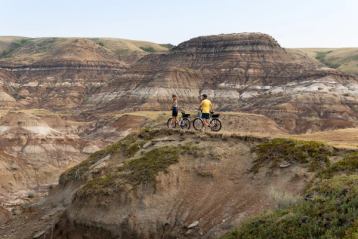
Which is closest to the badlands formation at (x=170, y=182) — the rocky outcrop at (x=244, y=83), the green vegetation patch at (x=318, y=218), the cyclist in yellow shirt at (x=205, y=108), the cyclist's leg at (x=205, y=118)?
the green vegetation patch at (x=318, y=218)

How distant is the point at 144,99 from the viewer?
155 metres

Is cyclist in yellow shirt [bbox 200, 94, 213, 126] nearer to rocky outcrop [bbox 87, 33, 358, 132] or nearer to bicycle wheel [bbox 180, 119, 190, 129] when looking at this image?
bicycle wheel [bbox 180, 119, 190, 129]

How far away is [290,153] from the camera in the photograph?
1061 inches

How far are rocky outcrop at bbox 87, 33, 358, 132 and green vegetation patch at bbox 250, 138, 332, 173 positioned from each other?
9348 centimetres

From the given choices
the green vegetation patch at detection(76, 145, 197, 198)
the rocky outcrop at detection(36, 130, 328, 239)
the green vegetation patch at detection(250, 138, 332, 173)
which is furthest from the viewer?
the green vegetation patch at detection(76, 145, 197, 198)

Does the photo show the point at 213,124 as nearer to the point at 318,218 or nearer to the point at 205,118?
the point at 205,118

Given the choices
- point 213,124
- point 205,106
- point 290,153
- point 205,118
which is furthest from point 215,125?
point 290,153

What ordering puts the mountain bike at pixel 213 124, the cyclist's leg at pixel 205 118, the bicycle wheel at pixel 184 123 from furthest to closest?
the bicycle wheel at pixel 184 123 → the mountain bike at pixel 213 124 → the cyclist's leg at pixel 205 118

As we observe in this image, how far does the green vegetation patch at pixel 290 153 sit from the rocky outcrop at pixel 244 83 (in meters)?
93.5

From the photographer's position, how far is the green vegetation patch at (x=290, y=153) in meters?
25.8

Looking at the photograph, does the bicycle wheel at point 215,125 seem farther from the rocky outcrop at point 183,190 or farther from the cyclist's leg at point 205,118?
the rocky outcrop at point 183,190

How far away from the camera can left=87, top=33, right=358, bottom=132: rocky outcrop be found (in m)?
126

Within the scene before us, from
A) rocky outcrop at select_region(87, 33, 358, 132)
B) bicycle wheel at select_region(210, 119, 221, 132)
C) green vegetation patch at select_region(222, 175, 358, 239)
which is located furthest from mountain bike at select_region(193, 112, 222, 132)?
rocky outcrop at select_region(87, 33, 358, 132)

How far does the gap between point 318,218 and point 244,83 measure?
468 feet
